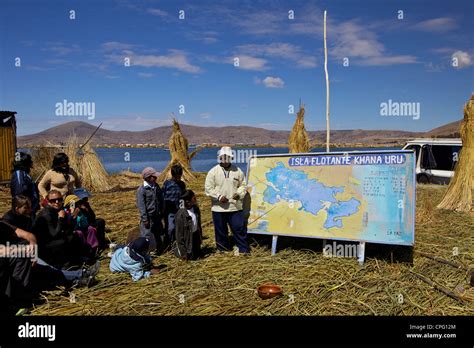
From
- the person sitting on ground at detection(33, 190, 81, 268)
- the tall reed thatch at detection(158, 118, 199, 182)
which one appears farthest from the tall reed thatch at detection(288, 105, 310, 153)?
the person sitting on ground at detection(33, 190, 81, 268)

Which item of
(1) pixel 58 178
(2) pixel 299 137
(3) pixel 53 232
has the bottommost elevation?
(3) pixel 53 232

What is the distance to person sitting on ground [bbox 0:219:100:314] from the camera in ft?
15.4

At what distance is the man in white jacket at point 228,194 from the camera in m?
6.61

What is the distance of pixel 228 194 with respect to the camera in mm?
6645

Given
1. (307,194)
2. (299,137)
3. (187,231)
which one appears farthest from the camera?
(299,137)

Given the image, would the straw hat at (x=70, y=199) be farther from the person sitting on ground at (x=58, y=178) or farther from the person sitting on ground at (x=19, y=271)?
the person sitting on ground at (x=19, y=271)

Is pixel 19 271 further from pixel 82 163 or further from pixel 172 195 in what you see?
pixel 82 163

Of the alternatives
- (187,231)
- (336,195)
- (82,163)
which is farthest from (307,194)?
(82,163)

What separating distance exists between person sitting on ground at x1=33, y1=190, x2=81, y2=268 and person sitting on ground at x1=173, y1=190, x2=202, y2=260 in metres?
1.55

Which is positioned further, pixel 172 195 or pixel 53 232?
pixel 172 195

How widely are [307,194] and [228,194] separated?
48.3 inches

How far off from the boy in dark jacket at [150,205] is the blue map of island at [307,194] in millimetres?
1730
